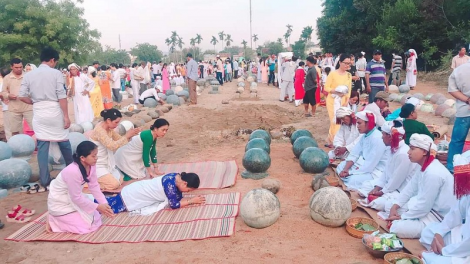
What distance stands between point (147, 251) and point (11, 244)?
6.56 feet

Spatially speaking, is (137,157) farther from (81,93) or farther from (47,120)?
(81,93)

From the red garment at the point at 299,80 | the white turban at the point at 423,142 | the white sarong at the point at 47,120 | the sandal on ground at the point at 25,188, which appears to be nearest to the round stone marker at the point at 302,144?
the white turban at the point at 423,142

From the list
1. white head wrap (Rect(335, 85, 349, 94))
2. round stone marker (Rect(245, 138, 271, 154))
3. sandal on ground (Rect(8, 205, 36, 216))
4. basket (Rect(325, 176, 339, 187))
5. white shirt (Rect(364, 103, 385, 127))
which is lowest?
sandal on ground (Rect(8, 205, 36, 216))

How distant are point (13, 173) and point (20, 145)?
5.85 feet

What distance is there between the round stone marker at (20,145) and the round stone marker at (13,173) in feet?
5.05

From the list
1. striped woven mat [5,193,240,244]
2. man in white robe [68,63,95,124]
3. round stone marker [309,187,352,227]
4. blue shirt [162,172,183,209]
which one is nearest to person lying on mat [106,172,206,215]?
blue shirt [162,172,183,209]

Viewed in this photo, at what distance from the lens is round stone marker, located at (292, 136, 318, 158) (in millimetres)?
8148

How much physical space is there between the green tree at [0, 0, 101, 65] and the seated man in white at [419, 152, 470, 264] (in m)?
29.1

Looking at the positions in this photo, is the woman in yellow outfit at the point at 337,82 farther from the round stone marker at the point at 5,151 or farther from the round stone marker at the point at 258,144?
the round stone marker at the point at 5,151

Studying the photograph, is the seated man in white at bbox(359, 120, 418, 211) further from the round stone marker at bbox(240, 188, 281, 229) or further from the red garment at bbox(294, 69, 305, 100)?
the red garment at bbox(294, 69, 305, 100)

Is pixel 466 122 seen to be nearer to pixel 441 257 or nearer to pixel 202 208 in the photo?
pixel 441 257

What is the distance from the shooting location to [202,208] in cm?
597

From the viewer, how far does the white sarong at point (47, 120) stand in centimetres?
679

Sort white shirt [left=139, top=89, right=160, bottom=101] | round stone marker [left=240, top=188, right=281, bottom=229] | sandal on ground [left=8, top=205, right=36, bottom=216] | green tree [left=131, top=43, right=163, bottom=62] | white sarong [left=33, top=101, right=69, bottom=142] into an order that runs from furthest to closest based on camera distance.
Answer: green tree [left=131, top=43, right=163, bottom=62], white shirt [left=139, top=89, right=160, bottom=101], white sarong [left=33, top=101, right=69, bottom=142], sandal on ground [left=8, top=205, right=36, bottom=216], round stone marker [left=240, top=188, right=281, bottom=229]
